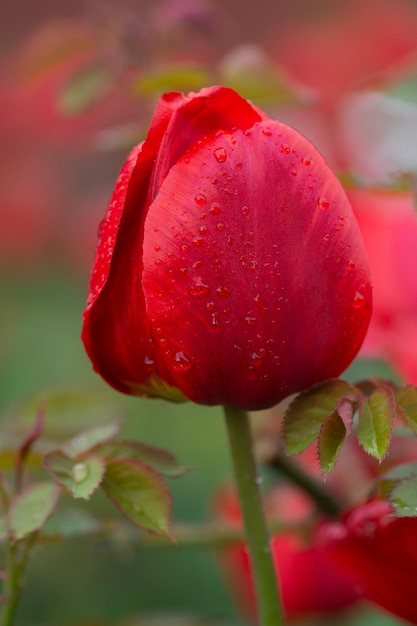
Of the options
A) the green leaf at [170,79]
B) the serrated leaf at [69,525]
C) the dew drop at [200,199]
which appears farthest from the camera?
the green leaf at [170,79]

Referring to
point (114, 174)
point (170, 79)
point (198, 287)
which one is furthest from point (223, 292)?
point (114, 174)

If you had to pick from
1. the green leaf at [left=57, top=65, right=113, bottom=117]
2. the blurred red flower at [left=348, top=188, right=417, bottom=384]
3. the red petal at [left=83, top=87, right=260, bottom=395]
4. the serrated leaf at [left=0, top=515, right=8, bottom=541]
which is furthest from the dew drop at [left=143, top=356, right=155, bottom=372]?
the green leaf at [left=57, top=65, right=113, bottom=117]

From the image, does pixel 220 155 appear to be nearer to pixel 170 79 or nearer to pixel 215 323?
pixel 215 323

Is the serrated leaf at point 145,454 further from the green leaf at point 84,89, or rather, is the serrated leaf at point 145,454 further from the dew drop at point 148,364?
the green leaf at point 84,89

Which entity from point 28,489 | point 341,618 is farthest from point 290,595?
point 28,489

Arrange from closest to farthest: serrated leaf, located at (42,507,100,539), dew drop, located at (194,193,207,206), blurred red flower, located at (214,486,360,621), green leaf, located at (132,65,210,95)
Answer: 1. dew drop, located at (194,193,207,206)
2. serrated leaf, located at (42,507,100,539)
3. green leaf, located at (132,65,210,95)
4. blurred red flower, located at (214,486,360,621)

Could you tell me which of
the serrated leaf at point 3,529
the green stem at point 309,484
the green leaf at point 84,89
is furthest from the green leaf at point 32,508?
the green leaf at point 84,89

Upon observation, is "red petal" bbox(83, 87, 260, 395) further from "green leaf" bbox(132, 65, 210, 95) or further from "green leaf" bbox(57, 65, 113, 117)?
"green leaf" bbox(57, 65, 113, 117)
